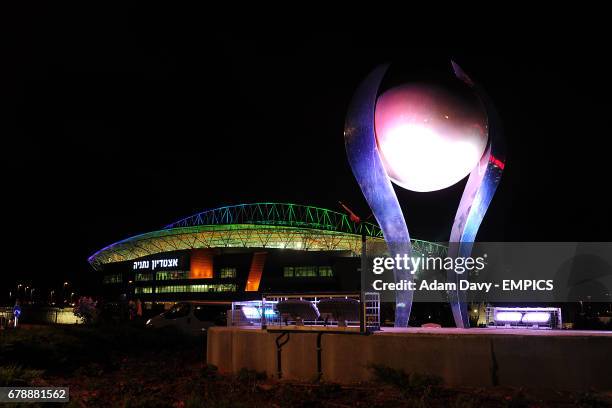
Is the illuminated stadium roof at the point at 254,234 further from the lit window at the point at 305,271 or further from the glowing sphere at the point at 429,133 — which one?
the glowing sphere at the point at 429,133

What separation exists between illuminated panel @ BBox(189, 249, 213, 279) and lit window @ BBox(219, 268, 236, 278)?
2.50 meters

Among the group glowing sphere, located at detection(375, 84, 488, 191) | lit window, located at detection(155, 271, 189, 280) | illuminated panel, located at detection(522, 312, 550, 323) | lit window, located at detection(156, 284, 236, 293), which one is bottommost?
illuminated panel, located at detection(522, 312, 550, 323)

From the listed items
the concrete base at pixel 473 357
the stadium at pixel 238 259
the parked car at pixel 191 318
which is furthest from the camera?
the stadium at pixel 238 259

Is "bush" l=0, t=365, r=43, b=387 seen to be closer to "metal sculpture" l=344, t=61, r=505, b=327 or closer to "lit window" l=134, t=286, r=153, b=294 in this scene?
"metal sculpture" l=344, t=61, r=505, b=327

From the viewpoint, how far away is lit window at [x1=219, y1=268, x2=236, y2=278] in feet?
303

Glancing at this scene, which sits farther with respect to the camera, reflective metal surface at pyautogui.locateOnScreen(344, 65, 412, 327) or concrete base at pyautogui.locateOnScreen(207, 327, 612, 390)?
reflective metal surface at pyautogui.locateOnScreen(344, 65, 412, 327)

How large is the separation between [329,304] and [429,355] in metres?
3.11

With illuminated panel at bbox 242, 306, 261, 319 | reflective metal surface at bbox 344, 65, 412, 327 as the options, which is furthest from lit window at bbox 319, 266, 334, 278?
reflective metal surface at bbox 344, 65, 412, 327

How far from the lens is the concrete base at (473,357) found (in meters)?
10.5

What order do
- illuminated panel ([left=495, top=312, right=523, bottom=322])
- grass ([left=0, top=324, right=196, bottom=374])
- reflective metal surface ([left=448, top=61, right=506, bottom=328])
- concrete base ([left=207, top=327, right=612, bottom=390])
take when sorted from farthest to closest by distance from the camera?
reflective metal surface ([left=448, top=61, right=506, bottom=328]) < illuminated panel ([left=495, top=312, right=523, bottom=322]) < grass ([left=0, top=324, right=196, bottom=374]) < concrete base ([left=207, top=327, right=612, bottom=390])

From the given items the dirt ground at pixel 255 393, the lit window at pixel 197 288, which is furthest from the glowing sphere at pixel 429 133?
the lit window at pixel 197 288

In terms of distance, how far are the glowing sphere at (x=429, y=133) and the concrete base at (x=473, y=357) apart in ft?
18.8

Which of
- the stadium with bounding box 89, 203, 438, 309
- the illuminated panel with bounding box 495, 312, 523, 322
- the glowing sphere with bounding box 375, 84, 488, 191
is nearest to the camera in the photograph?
the glowing sphere with bounding box 375, 84, 488, 191

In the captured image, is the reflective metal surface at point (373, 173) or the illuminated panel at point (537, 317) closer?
the illuminated panel at point (537, 317)
